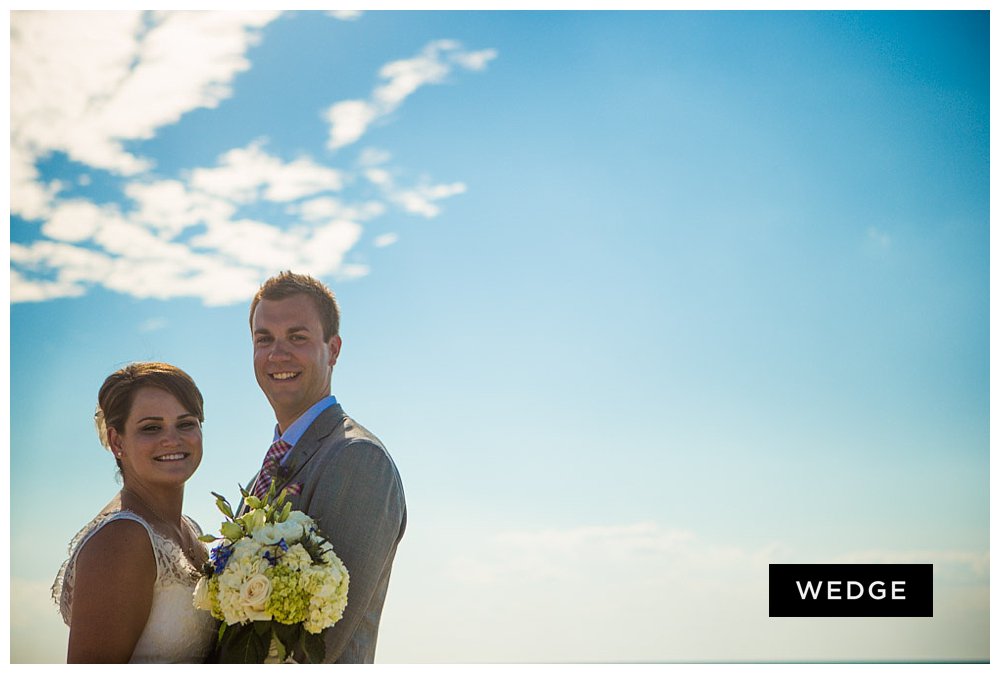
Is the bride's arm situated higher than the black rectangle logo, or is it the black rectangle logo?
the black rectangle logo

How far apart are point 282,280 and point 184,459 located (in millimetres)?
1064

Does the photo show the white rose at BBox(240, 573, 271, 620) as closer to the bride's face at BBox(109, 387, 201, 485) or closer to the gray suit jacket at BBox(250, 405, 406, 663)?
the gray suit jacket at BBox(250, 405, 406, 663)

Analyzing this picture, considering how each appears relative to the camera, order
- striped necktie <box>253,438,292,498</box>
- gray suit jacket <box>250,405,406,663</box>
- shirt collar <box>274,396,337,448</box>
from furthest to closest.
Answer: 1. shirt collar <box>274,396,337,448</box>
2. striped necktie <box>253,438,292,498</box>
3. gray suit jacket <box>250,405,406,663</box>

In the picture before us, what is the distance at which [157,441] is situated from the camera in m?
4.54

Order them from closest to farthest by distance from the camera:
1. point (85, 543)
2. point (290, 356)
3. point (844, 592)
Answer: point (85, 543) < point (290, 356) < point (844, 592)

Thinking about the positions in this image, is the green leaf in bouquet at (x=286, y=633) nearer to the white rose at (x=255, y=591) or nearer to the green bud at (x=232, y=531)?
the white rose at (x=255, y=591)

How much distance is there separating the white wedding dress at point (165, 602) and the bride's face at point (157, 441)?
245 millimetres

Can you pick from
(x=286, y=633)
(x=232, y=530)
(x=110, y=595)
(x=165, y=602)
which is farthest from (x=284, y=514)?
(x=110, y=595)

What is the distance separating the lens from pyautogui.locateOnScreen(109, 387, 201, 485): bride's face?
4527mm

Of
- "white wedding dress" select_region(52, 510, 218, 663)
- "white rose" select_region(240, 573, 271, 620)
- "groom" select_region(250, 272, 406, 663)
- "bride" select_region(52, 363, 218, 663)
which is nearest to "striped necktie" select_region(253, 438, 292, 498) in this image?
"groom" select_region(250, 272, 406, 663)

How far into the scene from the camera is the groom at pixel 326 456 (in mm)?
4453

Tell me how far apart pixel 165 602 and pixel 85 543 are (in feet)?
1.40

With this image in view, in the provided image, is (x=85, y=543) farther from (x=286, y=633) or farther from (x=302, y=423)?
(x=302, y=423)

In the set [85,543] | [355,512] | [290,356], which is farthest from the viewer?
[290,356]
